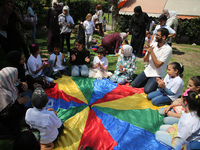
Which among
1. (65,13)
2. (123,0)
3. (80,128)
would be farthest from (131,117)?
(123,0)

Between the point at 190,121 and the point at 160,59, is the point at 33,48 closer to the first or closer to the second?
the point at 160,59

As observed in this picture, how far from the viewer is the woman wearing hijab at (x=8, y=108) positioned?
2.47 metres

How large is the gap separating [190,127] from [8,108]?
2911 mm

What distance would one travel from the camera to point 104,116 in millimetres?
3275

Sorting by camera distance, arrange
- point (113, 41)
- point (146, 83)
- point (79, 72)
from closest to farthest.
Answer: point (146, 83)
point (79, 72)
point (113, 41)

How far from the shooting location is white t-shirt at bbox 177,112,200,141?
215 centimetres

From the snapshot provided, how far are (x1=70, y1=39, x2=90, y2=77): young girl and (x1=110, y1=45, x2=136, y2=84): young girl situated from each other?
1.00m

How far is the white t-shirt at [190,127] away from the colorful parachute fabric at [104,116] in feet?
1.70

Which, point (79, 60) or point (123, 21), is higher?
point (123, 21)

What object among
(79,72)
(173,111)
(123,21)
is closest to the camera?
(173,111)

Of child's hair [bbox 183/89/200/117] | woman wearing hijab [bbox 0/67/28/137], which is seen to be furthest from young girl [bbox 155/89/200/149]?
woman wearing hijab [bbox 0/67/28/137]

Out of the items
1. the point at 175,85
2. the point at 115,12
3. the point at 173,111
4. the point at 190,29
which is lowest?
the point at 173,111

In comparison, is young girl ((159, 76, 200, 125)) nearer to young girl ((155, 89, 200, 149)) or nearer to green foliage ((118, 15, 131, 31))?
→ young girl ((155, 89, 200, 149))

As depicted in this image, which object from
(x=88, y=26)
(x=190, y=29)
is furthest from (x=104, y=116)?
(x=190, y=29)
